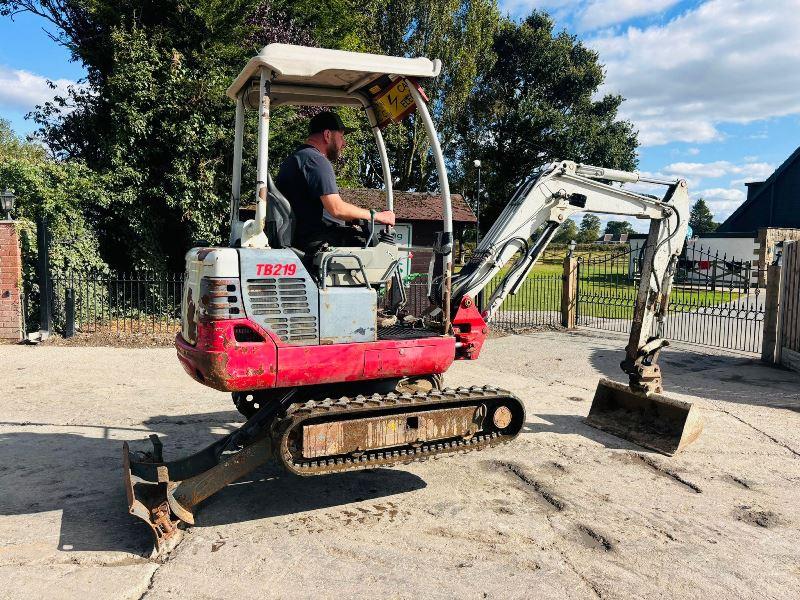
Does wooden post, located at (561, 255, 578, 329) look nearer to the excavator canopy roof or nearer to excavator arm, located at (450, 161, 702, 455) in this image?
excavator arm, located at (450, 161, 702, 455)

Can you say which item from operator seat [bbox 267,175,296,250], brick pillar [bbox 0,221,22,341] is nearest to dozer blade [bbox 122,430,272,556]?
operator seat [bbox 267,175,296,250]

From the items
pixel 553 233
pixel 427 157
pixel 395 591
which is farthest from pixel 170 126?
pixel 427 157

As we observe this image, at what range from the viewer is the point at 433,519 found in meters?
4.33

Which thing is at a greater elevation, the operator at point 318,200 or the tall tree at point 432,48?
the tall tree at point 432,48

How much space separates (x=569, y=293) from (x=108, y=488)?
38.8ft

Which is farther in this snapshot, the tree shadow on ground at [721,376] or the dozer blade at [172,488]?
the tree shadow on ground at [721,376]

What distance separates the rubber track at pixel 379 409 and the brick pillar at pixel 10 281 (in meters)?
9.80

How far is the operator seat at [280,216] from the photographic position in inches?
171

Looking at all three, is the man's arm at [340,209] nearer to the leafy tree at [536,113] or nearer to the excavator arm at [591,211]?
the excavator arm at [591,211]

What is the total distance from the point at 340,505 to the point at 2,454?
3313 mm

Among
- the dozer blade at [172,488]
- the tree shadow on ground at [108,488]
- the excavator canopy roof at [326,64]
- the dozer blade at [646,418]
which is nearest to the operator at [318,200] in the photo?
the excavator canopy roof at [326,64]

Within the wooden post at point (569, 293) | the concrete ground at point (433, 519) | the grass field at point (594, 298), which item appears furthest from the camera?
the wooden post at point (569, 293)

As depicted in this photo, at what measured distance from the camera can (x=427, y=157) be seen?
2825 centimetres

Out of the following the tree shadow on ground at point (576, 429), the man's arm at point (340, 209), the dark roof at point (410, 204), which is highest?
the dark roof at point (410, 204)
